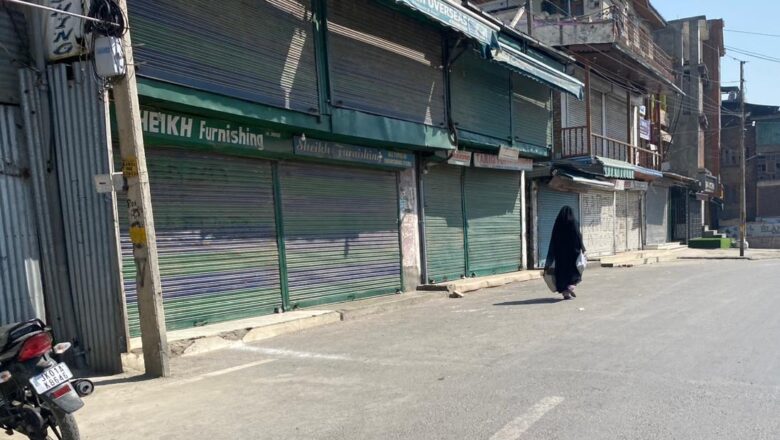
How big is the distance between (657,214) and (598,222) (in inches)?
339

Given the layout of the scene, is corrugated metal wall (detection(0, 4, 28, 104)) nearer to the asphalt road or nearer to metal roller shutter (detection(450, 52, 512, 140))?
the asphalt road

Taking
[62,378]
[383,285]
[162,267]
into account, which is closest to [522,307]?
[383,285]

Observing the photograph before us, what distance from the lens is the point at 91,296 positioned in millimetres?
5680

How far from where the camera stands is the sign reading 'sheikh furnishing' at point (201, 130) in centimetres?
713

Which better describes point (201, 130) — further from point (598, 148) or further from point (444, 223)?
point (598, 148)

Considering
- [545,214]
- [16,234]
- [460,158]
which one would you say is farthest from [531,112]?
[16,234]

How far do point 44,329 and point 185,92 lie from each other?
429 cm

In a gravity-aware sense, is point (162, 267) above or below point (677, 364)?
above

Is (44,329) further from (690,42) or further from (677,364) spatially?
(690,42)

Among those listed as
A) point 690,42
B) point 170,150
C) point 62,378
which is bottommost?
point 62,378

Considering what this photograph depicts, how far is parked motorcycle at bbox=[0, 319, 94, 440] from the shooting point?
358 centimetres

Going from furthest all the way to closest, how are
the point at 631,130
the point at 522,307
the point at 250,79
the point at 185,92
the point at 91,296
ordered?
the point at 631,130 < the point at 522,307 < the point at 250,79 < the point at 185,92 < the point at 91,296

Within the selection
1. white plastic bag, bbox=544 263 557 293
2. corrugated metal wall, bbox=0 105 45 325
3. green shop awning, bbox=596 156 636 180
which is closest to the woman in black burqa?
white plastic bag, bbox=544 263 557 293

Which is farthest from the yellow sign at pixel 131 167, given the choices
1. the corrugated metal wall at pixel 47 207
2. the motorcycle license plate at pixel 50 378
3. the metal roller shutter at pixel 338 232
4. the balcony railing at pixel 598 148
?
the balcony railing at pixel 598 148
